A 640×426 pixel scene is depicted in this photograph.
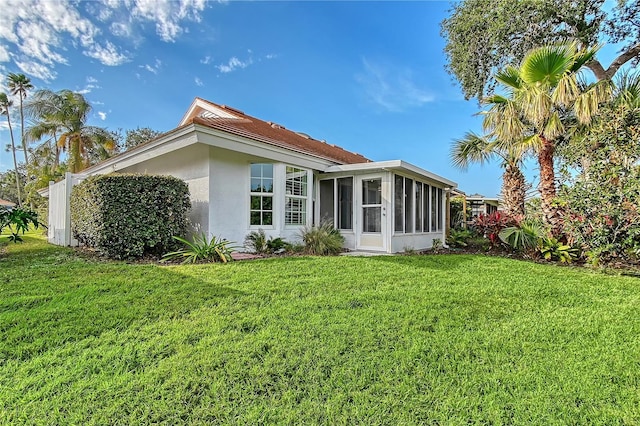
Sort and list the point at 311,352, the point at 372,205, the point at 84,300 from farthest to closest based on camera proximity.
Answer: the point at 372,205
the point at 84,300
the point at 311,352

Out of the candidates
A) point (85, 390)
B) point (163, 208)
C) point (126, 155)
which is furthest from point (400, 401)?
point (126, 155)

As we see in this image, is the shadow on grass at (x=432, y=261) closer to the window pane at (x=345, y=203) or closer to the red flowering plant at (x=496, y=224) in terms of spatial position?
the red flowering plant at (x=496, y=224)

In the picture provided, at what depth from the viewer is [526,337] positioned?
3350mm

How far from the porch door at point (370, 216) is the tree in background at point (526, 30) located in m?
6.71

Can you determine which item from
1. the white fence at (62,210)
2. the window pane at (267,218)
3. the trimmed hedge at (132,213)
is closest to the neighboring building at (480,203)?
the window pane at (267,218)

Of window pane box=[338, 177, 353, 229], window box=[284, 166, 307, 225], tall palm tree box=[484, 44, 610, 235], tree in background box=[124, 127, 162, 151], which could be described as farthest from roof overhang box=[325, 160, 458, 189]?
tree in background box=[124, 127, 162, 151]

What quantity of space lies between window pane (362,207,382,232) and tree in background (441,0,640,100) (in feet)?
23.9

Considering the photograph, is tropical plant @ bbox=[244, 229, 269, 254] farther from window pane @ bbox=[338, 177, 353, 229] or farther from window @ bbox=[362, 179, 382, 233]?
window @ bbox=[362, 179, 382, 233]

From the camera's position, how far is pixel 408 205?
33.8ft

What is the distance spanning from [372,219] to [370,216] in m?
0.12

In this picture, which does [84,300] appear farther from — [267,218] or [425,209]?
[425,209]

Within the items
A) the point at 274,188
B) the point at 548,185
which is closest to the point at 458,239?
the point at 548,185

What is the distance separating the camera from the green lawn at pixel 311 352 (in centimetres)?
220

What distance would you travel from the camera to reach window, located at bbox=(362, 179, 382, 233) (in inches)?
376
